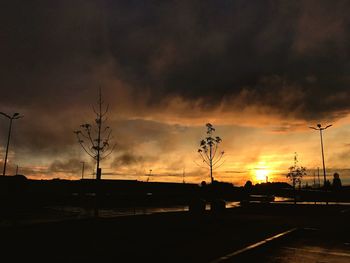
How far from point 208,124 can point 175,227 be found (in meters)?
23.9

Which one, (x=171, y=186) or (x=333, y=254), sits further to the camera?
(x=171, y=186)

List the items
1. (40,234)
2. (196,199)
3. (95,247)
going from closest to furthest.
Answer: (95,247), (40,234), (196,199)

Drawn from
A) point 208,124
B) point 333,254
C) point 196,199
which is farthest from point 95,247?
point 208,124

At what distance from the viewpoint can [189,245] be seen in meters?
10.8

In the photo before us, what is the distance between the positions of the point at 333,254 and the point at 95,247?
693 cm

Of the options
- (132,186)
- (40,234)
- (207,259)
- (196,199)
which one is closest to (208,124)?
(196,199)

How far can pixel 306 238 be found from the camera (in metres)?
12.9

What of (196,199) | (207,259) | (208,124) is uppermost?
(208,124)

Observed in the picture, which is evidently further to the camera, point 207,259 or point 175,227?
point 175,227

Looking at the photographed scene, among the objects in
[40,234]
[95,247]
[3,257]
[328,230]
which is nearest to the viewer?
[3,257]

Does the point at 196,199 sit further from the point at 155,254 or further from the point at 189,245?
the point at 155,254

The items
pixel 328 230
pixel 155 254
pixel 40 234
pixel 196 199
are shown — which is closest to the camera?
pixel 155 254

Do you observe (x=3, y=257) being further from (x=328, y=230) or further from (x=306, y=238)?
(x=328, y=230)

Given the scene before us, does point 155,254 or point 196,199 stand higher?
point 196,199
